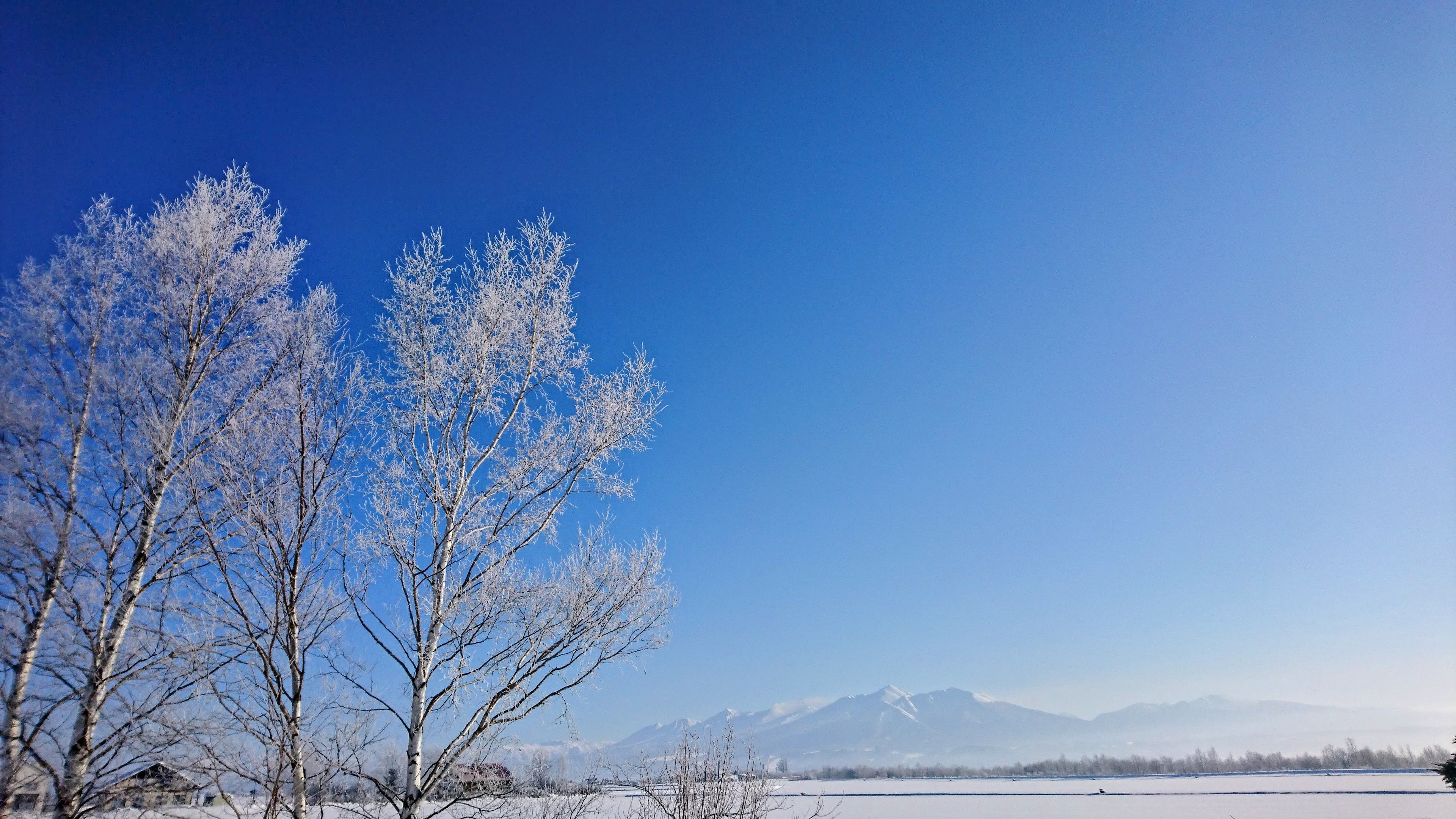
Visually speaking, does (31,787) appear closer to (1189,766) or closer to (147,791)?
(147,791)

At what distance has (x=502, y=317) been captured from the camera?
5.63 meters

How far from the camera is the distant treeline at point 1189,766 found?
7275cm

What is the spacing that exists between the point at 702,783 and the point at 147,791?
16.5 ft

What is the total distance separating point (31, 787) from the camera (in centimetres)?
539

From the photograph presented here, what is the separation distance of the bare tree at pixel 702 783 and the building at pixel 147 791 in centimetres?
401

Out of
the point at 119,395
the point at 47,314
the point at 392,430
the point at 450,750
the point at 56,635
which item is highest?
the point at 47,314

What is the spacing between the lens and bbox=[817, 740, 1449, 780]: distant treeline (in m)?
72.8

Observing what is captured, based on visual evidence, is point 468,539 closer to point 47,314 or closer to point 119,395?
point 119,395

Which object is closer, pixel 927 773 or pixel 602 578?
pixel 602 578

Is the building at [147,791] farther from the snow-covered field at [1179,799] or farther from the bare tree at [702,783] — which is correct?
the snow-covered field at [1179,799]

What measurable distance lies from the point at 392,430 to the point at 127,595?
100 inches

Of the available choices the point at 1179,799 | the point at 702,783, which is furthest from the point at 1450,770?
the point at 1179,799

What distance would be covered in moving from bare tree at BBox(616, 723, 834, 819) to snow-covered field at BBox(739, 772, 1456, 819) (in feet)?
28.7

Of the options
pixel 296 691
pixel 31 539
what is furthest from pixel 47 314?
pixel 296 691
